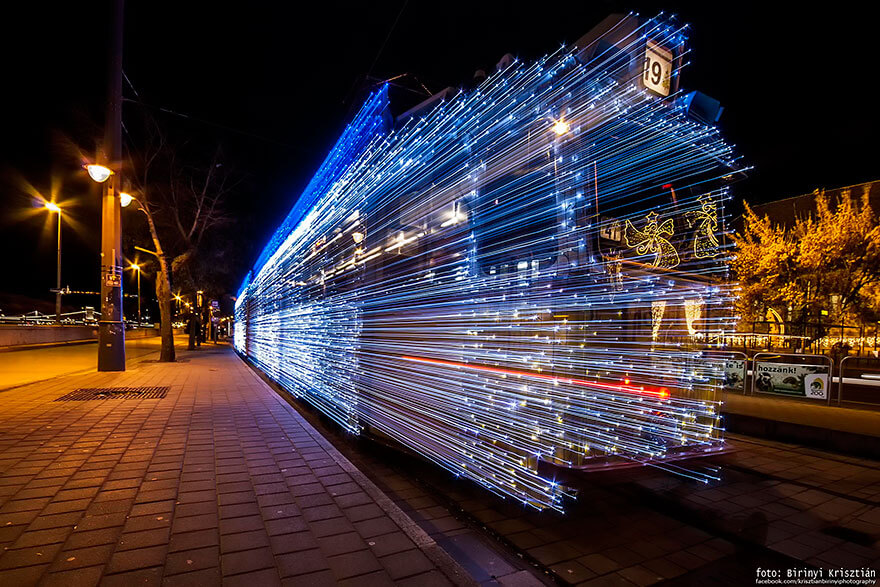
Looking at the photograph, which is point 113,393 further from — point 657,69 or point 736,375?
point 736,375

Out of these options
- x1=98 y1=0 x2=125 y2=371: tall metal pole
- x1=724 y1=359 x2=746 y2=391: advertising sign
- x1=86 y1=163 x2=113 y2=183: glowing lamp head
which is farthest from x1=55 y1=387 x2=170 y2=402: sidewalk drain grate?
x1=724 y1=359 x2=746 y2=391: advertising sign

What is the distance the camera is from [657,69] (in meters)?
3.16

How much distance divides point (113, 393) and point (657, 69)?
9.78m

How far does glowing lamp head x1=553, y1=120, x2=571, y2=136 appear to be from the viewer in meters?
2.86

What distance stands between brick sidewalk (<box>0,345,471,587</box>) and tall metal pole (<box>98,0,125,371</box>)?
5745mm

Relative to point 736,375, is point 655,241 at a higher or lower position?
higher

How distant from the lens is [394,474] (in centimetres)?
438

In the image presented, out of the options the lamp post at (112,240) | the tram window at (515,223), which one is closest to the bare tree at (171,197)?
the lamp post at (112,240)

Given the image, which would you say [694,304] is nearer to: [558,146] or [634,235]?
[634,235]

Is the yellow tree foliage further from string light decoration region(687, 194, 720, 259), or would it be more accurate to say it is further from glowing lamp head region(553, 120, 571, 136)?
glowing lamp head region(553, 120, 571, 136)

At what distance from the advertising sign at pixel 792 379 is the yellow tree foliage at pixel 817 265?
7225mm

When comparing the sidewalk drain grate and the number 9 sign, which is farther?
the sidewalk drain grate

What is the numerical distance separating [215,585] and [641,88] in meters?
3.94

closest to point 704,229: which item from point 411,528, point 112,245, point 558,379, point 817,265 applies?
point 558,379
